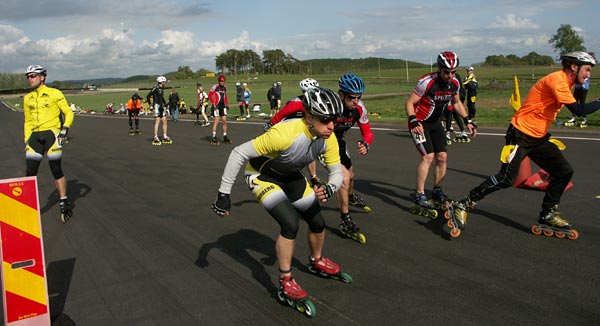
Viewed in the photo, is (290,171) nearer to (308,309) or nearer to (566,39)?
(308,309)

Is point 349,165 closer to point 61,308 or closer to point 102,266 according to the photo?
point 102,266

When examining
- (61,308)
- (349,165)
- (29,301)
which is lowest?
(61,308)

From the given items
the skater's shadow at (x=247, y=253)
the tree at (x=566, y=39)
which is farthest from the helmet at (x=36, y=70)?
the tree at (x=566, y=39)

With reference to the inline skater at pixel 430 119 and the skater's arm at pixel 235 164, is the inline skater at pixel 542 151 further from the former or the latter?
the skater's arm at pixel 235 164

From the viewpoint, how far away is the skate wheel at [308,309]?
13.0 feet

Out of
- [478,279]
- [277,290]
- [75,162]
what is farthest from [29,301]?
[75,162]

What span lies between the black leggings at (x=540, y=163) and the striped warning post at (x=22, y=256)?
16.4ft

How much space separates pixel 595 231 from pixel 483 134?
9.80 metres

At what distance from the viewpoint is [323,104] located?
3.77 metres

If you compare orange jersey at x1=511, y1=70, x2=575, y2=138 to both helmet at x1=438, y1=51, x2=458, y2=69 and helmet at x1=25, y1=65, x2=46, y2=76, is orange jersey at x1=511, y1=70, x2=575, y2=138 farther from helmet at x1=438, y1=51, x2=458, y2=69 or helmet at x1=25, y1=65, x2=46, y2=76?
helmet at x1=25, y1=65, x2=46, y2=76

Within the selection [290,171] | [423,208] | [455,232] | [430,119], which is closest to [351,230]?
[455,232]

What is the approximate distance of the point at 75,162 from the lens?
13.5m

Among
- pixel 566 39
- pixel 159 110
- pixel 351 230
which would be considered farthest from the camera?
→ pixel 566 39

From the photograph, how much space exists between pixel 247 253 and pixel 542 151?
3.91 meters
